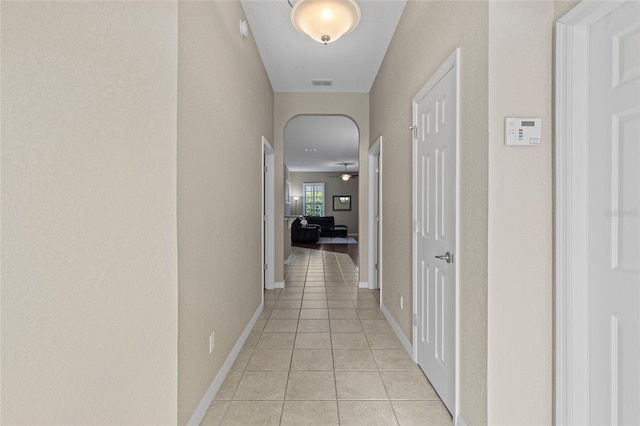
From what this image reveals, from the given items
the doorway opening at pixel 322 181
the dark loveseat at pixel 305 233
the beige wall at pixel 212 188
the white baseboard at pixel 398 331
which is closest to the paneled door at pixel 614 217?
the white baseboard at pixel 398 331

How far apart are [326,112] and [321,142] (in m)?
3.66

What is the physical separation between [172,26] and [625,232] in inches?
80.2

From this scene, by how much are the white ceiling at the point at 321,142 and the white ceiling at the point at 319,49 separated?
1.12m

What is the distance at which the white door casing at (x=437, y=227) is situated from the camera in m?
1.72

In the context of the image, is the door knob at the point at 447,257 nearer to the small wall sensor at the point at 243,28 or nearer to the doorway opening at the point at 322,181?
the small wall sensor at the point at 243,28

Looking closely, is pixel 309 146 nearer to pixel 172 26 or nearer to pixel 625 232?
pixel 172 26

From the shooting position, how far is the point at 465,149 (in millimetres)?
1577

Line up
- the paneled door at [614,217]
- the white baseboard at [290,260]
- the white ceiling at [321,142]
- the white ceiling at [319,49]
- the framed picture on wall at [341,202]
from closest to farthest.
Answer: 1. the paneled door at [614,217]
2. the white ceiling at [319,49]
3. the white ceiling at [321,142]
4. the white baseboard at [290,260]
5. the framed picture on wall at [341,202]

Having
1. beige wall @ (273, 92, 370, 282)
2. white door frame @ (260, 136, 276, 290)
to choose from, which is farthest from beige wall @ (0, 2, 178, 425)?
beige wall @ (273, 92, 370, 282)

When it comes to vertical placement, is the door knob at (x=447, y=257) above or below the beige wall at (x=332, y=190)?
below

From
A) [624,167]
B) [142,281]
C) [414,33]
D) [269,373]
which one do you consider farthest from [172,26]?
[269,373]

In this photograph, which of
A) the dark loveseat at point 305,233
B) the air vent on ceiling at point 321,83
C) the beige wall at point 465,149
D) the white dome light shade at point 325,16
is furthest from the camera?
the dark loveseat at point 305,233

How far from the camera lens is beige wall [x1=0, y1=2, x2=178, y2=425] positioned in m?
0.83

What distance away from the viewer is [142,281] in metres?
1.27
